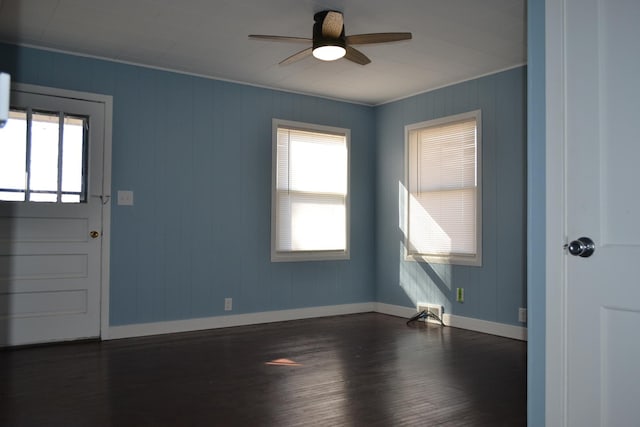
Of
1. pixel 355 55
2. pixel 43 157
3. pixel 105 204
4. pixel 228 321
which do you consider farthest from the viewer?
pixel 228 321

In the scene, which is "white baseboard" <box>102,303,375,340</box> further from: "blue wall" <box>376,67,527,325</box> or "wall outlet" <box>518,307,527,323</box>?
"wall outlet" <box>518,307,527,323</box>

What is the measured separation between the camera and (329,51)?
358cm

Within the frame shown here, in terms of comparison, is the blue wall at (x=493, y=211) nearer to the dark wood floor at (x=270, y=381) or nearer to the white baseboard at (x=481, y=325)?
the white baseboard at (x=481, y=325)

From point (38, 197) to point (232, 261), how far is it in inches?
71.1

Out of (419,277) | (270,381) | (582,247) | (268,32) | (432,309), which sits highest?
(268,32)

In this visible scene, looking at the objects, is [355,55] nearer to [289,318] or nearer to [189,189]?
[189,189]

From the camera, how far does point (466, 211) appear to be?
518 cm

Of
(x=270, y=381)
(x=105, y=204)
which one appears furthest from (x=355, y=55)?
(x=105, y=204)

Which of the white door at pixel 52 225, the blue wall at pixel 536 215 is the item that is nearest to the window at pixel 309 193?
the white door at pixel 52 225

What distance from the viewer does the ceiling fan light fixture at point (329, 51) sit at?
3529 mm

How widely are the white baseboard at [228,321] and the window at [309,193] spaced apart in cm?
57

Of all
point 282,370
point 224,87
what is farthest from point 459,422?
point 224,87

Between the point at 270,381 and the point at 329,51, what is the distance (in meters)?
2.22

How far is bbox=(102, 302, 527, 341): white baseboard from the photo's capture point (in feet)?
15.2
